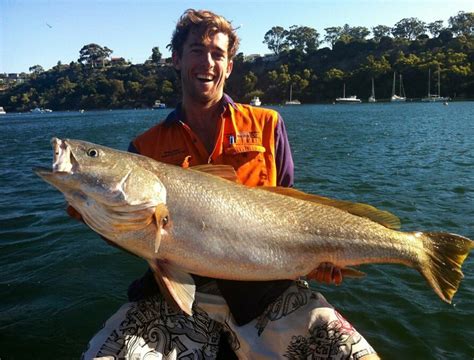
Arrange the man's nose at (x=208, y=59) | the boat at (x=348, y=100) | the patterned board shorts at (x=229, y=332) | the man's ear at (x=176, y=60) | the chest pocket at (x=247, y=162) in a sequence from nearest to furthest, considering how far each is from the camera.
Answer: the patterned board shorts at (x=229, y=332) < the man's nose at (x=208, y=59) < the chest pocket at (x=247, y=162) < the man's ear at (x=176, y=60) < the boat at (x=348, y=100)

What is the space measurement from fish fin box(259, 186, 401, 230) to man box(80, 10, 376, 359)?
0.44 meters

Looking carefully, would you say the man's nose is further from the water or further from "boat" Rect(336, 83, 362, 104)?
"boat" Rect(336, 83, 362, 104)

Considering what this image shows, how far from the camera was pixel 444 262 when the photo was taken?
12.0 ft

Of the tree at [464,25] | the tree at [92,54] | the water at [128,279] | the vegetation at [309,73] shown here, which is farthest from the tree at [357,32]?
the water at [128,279]

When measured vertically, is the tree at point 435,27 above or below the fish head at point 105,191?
above

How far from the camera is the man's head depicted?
405 centimetres

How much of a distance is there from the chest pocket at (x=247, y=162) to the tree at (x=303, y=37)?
167246mm

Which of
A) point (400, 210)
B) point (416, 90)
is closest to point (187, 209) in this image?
point (400, 210)

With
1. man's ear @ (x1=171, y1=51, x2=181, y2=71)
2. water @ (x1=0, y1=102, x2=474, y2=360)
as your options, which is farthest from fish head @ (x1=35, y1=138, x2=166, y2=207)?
water @ (x1=0, y1=102, x2=474, y2=360)

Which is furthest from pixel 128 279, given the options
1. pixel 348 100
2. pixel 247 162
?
pixel 348 100

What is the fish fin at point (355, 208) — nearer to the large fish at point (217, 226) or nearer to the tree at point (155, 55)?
the large fish at point (217, 226)

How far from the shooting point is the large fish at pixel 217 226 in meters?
3.10

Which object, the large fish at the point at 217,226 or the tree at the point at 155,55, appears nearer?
the large fish at the point at 217,226

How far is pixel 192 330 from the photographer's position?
3.80 m
